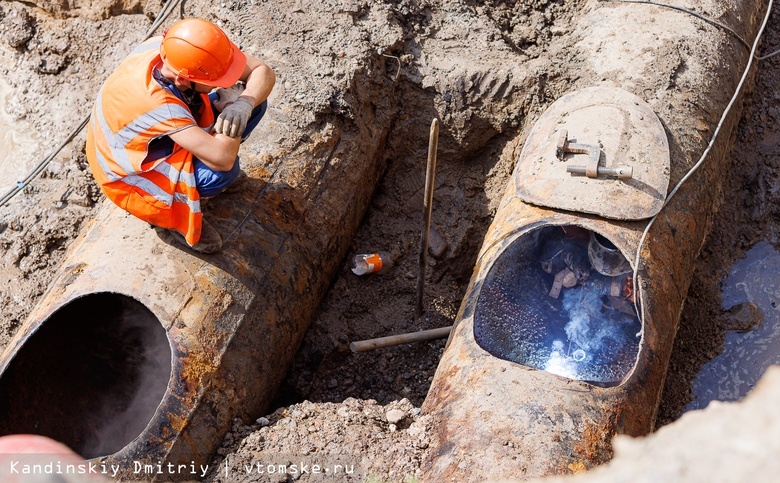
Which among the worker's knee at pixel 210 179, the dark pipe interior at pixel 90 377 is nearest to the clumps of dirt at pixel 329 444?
the dark pipe interior at pixel 90 377

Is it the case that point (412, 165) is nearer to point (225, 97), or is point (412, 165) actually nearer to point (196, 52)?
point (225, 97)

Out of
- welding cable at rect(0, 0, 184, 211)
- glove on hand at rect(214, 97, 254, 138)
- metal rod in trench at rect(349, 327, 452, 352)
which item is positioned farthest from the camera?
welding cable at rect(0, 0, 184, 211)

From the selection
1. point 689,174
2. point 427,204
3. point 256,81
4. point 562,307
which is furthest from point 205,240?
point 689,174

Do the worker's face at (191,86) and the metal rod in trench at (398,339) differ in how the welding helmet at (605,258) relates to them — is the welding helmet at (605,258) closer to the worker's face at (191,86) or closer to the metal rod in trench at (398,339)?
the metal rod in trench at (398,339)

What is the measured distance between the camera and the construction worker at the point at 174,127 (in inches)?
128

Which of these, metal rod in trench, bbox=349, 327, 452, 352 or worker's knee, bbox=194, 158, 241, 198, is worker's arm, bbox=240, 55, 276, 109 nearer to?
worker's knee, bbox=194, 158, 241, 198

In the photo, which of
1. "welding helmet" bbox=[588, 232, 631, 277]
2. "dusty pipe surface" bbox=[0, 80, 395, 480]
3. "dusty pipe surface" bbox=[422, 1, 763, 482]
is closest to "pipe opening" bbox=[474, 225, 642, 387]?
"welding helmet" bbox=[588, 232, 631, 277]

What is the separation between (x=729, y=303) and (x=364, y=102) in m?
2.49

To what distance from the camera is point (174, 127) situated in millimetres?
3246

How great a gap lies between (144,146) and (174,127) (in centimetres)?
18

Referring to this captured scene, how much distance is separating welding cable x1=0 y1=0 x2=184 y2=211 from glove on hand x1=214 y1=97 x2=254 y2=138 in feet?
6.07

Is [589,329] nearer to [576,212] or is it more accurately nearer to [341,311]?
[576,212]

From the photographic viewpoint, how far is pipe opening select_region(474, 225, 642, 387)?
12.2 ft

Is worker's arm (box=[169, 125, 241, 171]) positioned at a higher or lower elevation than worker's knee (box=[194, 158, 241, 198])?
higher
